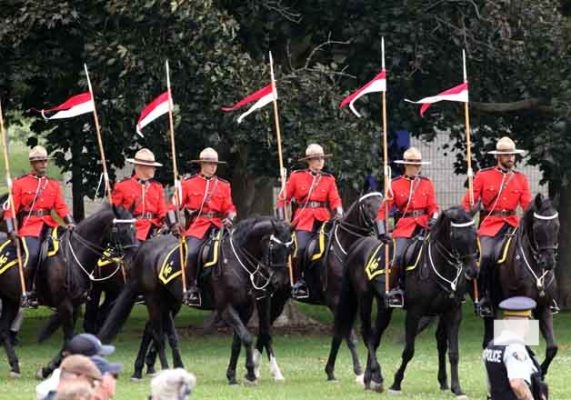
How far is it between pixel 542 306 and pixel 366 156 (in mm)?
6139

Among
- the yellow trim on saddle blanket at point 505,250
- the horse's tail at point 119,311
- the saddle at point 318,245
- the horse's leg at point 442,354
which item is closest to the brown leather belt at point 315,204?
the saddle at point 318,245

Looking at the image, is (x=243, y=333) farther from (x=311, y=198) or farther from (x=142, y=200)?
(x=142, y=200)

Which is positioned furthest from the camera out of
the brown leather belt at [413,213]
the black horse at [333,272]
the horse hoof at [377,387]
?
the black horse at [333,272]

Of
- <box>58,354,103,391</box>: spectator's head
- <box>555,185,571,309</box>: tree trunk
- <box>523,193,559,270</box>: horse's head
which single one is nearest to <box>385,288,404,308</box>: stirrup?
<box>523,193,559,270</box>: horse's head

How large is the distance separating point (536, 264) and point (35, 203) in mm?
5940

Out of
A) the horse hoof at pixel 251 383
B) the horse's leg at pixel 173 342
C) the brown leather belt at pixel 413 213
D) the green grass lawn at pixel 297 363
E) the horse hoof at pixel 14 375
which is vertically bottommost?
the green grass lawn at pixel 297 363

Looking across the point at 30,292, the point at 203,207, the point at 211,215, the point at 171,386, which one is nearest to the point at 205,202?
the point at 203,207

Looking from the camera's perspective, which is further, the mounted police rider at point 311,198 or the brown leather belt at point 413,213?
the mounted police rider at point 311,198

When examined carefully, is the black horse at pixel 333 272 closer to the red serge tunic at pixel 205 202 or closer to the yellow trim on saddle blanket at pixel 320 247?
the yellow trim on saddle blanket at pixel 320 247

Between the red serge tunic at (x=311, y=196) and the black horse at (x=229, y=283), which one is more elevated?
the red serge tunic at (x=311, y=196)

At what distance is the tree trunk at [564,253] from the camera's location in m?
30.5

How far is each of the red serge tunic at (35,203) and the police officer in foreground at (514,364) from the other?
1037 centimetres

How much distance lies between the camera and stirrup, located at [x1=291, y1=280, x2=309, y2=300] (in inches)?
869

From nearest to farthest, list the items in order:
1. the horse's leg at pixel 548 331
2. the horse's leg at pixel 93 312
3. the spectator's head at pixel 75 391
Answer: the spectator's head at pixel 75 391 < the horse's leg at pixel 548 331 < the horse's leg at pixel 93 312
